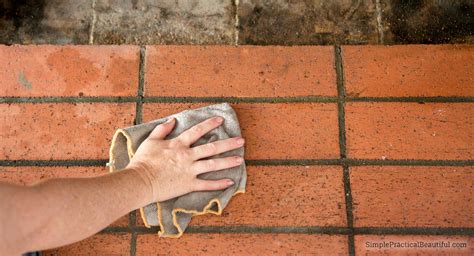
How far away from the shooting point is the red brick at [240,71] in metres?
1.75

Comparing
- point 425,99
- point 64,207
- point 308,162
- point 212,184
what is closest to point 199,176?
point 212,184

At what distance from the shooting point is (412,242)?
1618mm

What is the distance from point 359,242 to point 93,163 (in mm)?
975

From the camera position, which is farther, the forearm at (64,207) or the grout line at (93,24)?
the grout line at (93,24)

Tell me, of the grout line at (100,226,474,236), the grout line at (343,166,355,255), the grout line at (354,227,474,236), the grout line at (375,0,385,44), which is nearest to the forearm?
the grout line at (100,226,474,236)

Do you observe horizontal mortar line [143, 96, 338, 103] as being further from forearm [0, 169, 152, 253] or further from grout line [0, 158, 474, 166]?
forearm [0, 169, 152, 253]

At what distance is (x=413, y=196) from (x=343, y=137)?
0.31m

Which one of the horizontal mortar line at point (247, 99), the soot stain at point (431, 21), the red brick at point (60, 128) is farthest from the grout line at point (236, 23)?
the soot stain at point (431, 21)

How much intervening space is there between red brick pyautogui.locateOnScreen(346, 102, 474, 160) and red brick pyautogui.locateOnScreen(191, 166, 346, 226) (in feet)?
0.49

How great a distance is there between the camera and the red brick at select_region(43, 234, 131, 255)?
162 cm

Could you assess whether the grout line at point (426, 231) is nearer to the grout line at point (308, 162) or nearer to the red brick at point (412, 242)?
the red brick at point (412, 242)

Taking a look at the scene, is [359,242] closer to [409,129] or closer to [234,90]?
[409,129]

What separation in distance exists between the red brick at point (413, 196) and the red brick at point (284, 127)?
157mm

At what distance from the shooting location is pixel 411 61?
69.5 inches
